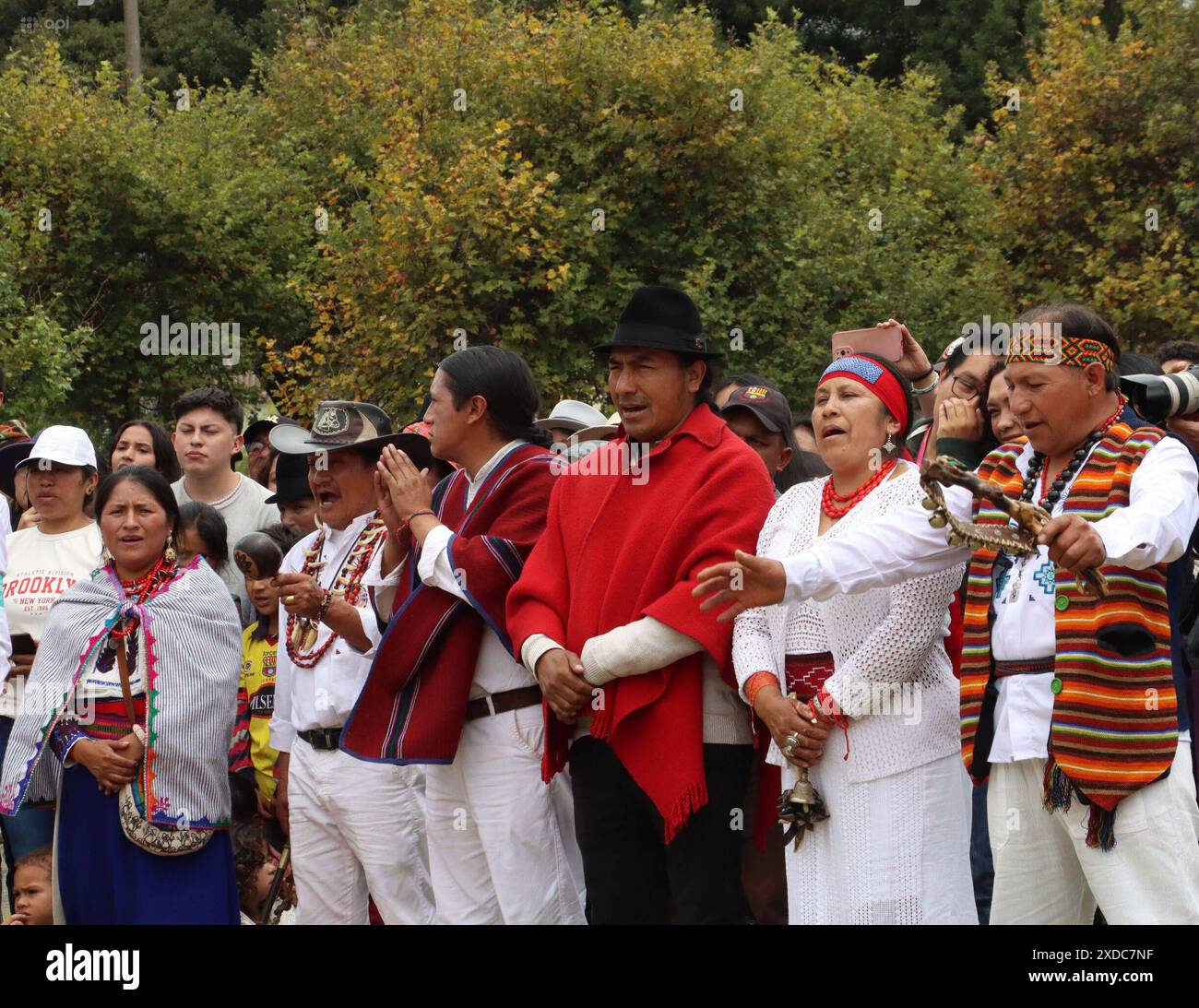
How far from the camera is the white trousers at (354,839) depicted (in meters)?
5.47

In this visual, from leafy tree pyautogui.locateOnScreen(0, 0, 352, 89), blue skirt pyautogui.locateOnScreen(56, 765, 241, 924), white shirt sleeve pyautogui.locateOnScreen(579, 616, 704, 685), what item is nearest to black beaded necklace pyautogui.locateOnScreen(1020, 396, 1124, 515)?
white shirt sleeve pyautogui.locateOnScreen(579, 616, 704, 685)

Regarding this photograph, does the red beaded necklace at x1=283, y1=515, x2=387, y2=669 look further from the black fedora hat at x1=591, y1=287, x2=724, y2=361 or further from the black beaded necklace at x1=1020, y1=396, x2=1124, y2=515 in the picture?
the black beaded necklace at x1=1020, y1=396, x2=1124, y2=515

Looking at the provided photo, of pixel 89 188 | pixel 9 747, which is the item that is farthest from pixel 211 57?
pixel 9 747

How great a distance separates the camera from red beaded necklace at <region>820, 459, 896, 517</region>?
175 inches

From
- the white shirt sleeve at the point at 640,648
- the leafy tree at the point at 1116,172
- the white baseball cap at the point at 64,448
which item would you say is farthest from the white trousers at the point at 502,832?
the leafy tree at the point at 1116,172

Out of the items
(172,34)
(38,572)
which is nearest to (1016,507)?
(38,572)

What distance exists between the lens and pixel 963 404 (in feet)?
16.1

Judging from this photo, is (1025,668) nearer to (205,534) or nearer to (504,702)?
(504,702)

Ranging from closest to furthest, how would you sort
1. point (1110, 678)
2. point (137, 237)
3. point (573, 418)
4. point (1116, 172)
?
point (1110, 678), point (573, 418), point (1116, 172), point (137, 237)

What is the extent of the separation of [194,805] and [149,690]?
445 mm

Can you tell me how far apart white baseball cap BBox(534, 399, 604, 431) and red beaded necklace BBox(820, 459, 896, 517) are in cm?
375

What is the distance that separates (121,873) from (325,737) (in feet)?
2.93

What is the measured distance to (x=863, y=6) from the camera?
29.5 meters

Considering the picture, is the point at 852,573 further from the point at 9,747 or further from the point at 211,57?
the point at 211,57
